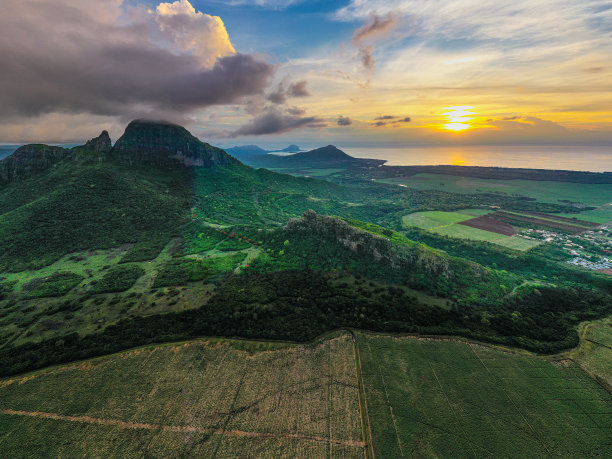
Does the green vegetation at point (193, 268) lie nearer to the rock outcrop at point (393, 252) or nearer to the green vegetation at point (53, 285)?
the green vegetation at point (53, 285)

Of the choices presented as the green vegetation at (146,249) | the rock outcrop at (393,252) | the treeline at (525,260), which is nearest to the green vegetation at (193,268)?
the green vegetation at (146,249)

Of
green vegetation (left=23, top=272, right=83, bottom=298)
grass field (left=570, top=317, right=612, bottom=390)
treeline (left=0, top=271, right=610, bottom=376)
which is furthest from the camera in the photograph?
green vegetation (left=23, top=272, right=83, bottom=298)

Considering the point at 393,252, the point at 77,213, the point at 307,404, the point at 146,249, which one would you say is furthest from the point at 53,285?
the point at 393,252

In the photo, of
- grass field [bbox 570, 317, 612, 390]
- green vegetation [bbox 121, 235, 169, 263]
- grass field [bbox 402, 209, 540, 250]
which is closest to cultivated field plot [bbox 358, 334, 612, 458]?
grass field [bbox 570, 317, 612, 390]

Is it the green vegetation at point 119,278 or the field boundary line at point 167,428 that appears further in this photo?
the green vegetation at point 119,278

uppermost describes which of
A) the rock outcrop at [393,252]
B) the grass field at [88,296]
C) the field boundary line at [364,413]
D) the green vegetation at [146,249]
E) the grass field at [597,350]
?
the rock outcrop at [393,252]

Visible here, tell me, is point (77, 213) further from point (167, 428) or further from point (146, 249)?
point (167, 428)

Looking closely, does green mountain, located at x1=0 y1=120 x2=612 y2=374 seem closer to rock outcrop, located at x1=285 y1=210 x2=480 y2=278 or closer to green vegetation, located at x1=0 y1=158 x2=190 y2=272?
rock outcrop, located at x1=285 y1=210 x2=480 y2=278
